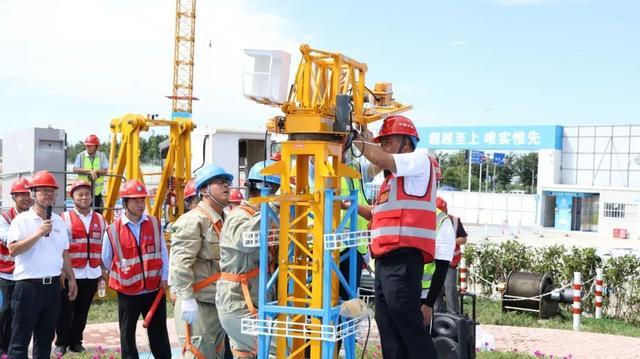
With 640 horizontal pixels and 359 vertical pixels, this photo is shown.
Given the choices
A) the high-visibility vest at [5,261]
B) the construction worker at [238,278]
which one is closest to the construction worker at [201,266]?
the construction worker at [238,278]

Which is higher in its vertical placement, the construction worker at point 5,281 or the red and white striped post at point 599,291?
the construction worker at point 5,281

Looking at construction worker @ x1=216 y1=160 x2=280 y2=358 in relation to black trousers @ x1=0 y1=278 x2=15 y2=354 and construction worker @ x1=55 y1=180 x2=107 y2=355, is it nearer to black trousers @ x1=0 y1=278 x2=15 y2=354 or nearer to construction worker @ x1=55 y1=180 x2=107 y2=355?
black trousers @ x1=0 y1=278 x2=15 y2=354

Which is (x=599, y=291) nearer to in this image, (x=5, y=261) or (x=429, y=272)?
(x=429, y=272)

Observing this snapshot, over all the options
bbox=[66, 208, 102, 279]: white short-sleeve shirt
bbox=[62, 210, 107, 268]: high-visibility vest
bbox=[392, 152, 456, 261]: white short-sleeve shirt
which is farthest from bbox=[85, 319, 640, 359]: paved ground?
bbox=[392, 152, 456, 261]: white short-sleeve shirt

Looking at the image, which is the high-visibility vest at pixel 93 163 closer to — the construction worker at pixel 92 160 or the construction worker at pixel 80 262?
the construction worker at pixel 92 160

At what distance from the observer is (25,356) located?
18.8ft

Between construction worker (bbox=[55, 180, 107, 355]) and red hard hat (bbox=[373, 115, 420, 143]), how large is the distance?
4.02 metres

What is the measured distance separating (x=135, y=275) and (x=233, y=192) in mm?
2445

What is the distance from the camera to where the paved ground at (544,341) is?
26.7 feet

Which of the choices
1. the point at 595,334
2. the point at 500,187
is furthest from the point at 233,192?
the point at 500,187

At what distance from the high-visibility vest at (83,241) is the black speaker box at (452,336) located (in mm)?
3803

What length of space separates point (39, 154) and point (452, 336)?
635cm

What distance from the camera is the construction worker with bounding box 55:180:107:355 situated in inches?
294

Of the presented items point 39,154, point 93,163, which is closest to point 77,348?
point 39,154
